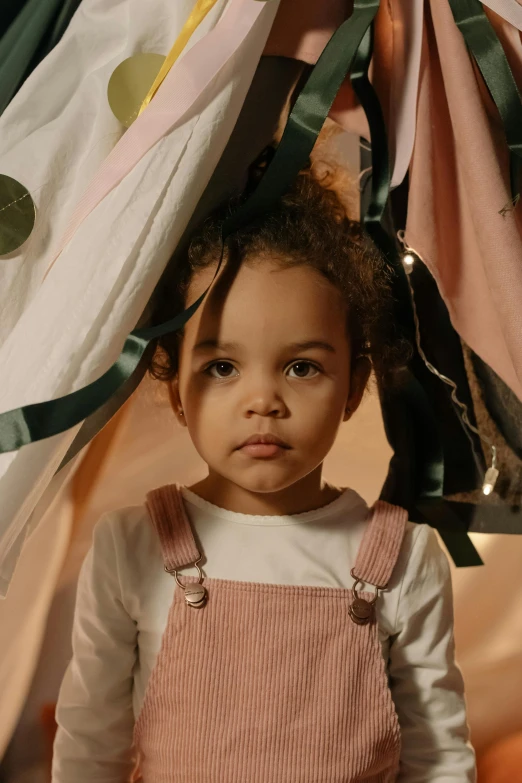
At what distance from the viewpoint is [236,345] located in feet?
2.61

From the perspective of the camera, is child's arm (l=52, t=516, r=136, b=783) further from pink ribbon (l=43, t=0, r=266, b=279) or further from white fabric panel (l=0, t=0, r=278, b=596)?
pink ribbon (l=43, t=0, r=266, b=279)

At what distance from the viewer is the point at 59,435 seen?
692 mm

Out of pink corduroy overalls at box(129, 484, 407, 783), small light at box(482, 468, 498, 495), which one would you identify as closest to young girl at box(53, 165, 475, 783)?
pink corduroy overalls at box(129, 484, 407, 783)

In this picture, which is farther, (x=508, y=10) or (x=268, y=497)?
(x=268, y=497)

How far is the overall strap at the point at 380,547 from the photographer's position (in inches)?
34.1

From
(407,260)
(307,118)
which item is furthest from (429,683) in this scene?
(307,118)

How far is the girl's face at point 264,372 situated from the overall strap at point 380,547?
Result: 120 millimetres

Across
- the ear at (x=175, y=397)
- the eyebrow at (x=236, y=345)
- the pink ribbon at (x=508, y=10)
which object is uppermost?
the pink ribbon at (x=508, y=10)

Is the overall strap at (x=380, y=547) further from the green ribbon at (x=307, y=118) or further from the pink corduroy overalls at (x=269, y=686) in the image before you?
the green ribbon at (x=307, y=118)

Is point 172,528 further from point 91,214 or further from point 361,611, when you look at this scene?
point 91,214

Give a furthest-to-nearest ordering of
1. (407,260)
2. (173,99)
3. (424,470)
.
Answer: (424,470)
(407,260)
(173,99)

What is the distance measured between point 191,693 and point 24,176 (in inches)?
21.5

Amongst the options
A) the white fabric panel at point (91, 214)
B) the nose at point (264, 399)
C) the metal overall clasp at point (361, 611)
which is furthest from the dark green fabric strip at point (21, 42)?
the metal overall clasp at point (361, 611)

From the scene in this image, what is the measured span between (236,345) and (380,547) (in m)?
0.28
